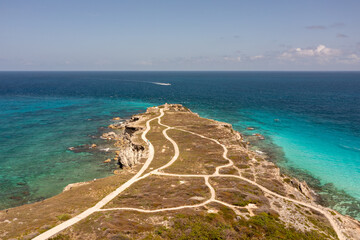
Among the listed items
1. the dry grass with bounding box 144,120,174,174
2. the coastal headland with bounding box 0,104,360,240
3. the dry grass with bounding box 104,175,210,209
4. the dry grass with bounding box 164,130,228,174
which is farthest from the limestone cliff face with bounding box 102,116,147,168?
the dry grass with bounding box 104,175,210,209

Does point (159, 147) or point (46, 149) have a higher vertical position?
point (159, 147)

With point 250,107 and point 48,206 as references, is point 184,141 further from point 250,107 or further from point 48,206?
point 250,107

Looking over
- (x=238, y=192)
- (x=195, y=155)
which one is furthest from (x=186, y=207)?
(x=195, y=155)

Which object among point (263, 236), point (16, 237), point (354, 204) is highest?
point (16, 237)

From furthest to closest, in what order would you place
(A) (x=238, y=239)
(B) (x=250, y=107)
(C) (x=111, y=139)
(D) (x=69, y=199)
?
(B) (x=250, y=107)
(C) (x=111, y=139)
(D) (x=69, y=199)
(A) (x=238, y=239)

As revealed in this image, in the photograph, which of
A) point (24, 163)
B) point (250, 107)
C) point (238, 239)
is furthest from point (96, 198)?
point (250, 107)

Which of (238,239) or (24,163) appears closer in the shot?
(238,239)

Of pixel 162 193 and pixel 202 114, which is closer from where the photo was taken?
pixel 162 193

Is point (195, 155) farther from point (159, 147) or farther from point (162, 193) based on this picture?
point (162, 193)
